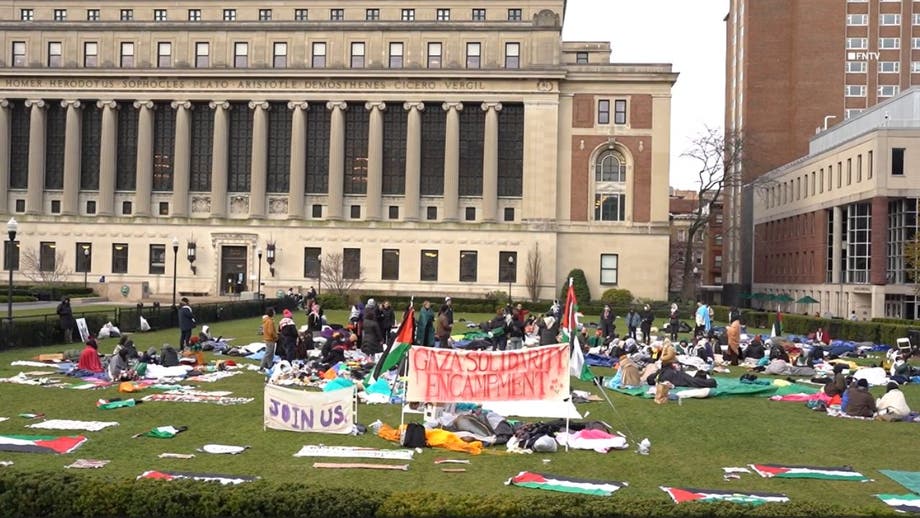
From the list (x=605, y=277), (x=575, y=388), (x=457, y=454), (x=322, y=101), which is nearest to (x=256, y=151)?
(x=322, y=101)

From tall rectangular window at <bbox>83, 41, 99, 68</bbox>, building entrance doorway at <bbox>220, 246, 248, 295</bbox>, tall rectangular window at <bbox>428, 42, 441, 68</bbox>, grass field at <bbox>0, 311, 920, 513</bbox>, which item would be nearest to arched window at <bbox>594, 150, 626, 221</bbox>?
tall rectangular window at <bbox>428, 42, 441, 68</bbox>

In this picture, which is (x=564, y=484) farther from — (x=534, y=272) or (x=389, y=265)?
(x=389, y=265)

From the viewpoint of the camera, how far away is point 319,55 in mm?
76062

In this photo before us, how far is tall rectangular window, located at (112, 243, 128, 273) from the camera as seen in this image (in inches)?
2969

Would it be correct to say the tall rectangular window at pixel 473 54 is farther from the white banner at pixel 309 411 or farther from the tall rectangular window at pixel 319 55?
the white banner at pixel 309 411

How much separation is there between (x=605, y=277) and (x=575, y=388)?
49.6 m

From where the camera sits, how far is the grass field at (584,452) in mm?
14141

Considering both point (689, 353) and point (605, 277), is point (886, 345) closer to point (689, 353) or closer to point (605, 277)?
point (689, 353)

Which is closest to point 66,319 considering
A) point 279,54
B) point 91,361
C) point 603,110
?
point 91,361

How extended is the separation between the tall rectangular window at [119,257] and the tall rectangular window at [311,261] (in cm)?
1510

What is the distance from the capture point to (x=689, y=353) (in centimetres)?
3466

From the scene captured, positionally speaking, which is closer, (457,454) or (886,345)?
(457,454)

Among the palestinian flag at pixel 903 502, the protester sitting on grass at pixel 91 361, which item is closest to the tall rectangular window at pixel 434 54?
the protester sitting on grass at pixel 91 361

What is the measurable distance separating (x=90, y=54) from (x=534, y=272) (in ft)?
139
